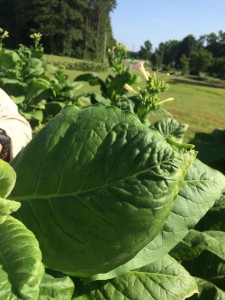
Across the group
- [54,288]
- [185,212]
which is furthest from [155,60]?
[54,288]

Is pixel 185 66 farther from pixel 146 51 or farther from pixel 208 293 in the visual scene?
pixel 208 293

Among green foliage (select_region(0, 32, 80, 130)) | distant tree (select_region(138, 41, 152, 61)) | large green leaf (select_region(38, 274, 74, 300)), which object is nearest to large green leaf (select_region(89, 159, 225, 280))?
large green leaf (select_region(38, 274, 74, 300))

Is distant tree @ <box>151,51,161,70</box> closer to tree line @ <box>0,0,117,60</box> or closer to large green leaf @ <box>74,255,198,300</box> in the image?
tree line @ <box>0,0,117,60</box>

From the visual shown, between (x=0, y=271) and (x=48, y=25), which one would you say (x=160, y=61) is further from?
(x=0, y=271)

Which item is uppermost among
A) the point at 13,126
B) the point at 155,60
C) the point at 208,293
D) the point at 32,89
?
the point at 13,126

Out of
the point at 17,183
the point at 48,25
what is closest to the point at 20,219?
the point at 17,183

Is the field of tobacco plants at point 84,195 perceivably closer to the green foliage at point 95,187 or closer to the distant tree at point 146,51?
the green foliage at point 95,187

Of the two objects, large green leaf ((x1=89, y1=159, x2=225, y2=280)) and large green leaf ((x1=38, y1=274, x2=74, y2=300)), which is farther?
large green leaf ((x1=89, y1=159, x2=225, y2=280))
